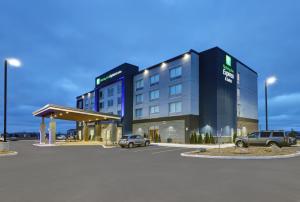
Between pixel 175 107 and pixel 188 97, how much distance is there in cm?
381

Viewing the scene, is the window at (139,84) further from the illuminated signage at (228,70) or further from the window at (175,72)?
the illuminated signage at (228,70)

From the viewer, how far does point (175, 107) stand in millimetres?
44250

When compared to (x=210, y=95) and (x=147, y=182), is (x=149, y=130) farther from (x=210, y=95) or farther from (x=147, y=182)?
(x=147, y=182)

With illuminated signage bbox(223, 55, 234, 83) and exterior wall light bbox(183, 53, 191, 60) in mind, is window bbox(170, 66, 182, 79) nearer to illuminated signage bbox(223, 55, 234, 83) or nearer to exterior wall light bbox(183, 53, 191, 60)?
exterior wall light bbox(183, 53, 191, 60)

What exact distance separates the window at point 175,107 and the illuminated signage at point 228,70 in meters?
10.1

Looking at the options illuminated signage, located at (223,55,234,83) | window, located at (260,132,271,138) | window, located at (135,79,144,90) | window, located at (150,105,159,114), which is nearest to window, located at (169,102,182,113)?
window, located at (150,105,159,114)

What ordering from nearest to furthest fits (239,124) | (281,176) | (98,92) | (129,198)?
(129,198) → (281,176) → (239,124) → (98,92)

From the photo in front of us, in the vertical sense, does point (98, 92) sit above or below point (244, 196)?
above

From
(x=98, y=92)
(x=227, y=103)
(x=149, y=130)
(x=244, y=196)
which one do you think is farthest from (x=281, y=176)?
(x=98, y=92)

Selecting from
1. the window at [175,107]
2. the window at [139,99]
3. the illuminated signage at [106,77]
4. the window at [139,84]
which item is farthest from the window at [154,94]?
the illuminated signage at [106,77]

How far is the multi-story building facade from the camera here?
137 feet

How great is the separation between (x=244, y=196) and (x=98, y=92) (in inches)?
2423

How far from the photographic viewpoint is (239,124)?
158 ft

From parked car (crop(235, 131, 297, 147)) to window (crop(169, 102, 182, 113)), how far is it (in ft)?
56.5
